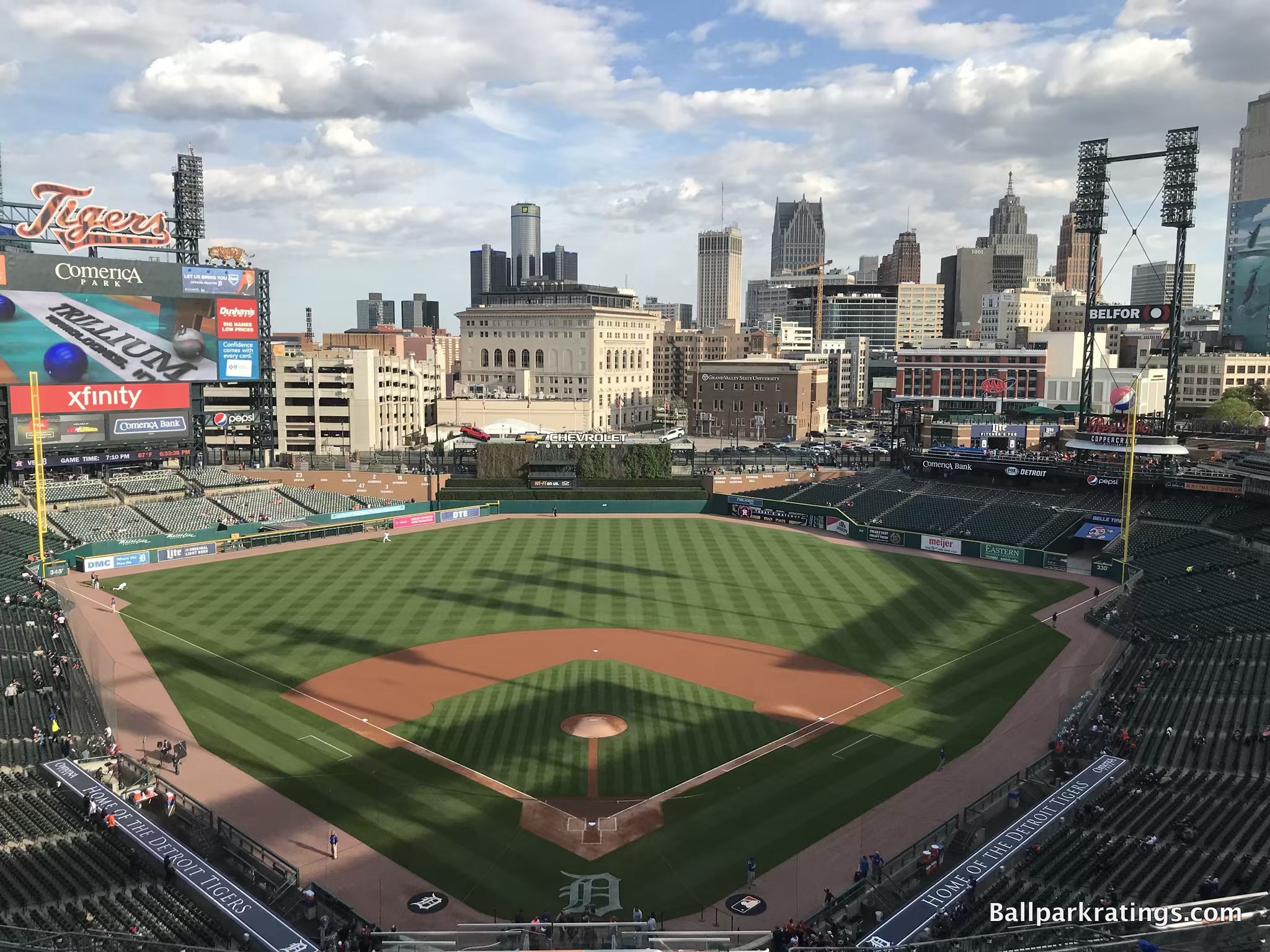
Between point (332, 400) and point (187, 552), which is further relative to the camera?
point (332, 400)

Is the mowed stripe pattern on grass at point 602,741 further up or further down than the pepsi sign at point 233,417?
further down

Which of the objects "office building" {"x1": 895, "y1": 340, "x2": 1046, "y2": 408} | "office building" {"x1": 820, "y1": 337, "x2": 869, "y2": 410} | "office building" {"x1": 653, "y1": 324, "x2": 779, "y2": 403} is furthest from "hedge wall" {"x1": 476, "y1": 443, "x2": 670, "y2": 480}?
"office building" {"x1": 653, "y1": 324, "x2": 779, "y2": 403}

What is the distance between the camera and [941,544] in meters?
59.5

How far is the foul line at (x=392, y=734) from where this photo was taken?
26797 millimetres

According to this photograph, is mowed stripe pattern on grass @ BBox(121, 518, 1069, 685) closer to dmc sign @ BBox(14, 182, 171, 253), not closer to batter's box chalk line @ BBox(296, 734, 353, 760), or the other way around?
batter's box chalk line @ BBox(296, 734, 353, 760)

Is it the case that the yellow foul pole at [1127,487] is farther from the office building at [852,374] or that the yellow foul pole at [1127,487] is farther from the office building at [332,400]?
the office building at [852,374]

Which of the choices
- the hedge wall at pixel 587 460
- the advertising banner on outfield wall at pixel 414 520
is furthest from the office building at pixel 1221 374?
the advertising banner on outfield wall at pixel 414 520

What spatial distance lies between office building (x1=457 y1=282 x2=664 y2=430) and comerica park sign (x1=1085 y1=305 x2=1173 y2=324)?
71440 millimetres

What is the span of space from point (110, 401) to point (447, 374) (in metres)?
139

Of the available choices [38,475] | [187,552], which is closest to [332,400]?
[187,552]

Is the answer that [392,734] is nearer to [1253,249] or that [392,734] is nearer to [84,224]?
[84,224]

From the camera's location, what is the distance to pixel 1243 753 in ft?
83.6

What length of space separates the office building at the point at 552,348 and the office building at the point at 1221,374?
2905 inches

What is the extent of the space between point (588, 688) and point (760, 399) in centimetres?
9446
